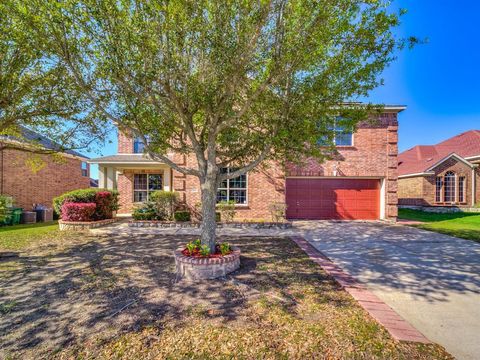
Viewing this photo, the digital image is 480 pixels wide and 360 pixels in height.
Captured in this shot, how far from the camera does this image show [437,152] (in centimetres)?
2167

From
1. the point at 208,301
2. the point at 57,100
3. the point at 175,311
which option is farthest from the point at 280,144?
the point at 57,100

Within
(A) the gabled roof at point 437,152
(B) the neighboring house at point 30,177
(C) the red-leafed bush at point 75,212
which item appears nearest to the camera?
(C) the red-leafed bush at point 75,212

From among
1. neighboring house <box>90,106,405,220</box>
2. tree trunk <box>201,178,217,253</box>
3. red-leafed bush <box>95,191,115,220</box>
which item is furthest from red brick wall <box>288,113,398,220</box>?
red-leafed bush <box>95,191,115,220</box>

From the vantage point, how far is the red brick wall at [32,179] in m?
14.3

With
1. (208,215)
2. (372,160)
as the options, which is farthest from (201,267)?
(372,160)

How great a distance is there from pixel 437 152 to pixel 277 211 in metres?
19.4

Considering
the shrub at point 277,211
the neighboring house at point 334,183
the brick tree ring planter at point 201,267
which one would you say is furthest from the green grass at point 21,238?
the shrub at point 277,211

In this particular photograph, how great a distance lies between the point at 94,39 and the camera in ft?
16.0

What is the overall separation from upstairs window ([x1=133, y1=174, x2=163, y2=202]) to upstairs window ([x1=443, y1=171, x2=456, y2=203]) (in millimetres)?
21779

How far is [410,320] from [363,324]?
80 cm

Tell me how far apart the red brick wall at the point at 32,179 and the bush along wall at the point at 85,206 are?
9.86ft

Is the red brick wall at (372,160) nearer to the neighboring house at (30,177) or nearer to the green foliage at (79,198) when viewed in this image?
the green foliage at (79,198)

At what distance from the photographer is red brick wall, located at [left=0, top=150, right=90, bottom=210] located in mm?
14273

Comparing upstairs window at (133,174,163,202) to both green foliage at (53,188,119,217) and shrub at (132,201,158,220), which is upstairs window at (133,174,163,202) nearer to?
green foliage at (53,188,119,217)
